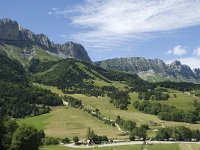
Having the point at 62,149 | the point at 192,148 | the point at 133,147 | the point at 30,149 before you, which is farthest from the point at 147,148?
the point at 30,149

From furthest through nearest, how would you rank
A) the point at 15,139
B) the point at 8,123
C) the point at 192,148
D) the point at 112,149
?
the point at 192,148, the point at 112,149, the point at 8,123, the point at 15,139

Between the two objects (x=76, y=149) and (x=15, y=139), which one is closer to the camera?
(x=15, y=139)

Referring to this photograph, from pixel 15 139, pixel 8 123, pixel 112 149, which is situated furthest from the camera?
pixel 112 149

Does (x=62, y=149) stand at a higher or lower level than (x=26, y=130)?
lower

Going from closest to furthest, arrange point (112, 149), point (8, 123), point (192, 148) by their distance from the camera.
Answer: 1. point (8, 123)
2. point (112, 149)
3. point (192, 148)

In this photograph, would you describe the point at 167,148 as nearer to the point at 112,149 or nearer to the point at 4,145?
the point at 112,149

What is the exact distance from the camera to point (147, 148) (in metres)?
190

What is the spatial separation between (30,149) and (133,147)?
62.2 metres

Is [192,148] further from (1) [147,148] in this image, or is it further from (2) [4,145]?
(2) [4,145]

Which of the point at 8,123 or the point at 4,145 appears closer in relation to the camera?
the point at 4,145

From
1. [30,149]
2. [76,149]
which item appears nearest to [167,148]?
[76,149]

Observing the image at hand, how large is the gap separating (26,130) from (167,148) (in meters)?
73.2

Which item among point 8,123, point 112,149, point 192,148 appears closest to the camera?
point 8,123

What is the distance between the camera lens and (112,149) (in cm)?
18138
